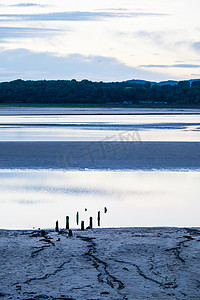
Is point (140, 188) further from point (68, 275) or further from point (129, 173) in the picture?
point (68, 275)

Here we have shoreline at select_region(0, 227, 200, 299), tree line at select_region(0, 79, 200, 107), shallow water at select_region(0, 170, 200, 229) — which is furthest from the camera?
tree line at select_region(0, 79, 200, 107)

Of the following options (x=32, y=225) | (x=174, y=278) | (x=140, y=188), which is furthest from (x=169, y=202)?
(x=174, y=278)

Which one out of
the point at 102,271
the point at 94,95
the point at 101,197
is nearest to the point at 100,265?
the point at 102,271

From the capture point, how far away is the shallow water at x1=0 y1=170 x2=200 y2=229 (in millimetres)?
9594

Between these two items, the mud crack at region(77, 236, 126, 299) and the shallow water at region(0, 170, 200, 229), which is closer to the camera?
the mud crack at region(77, 236, 126, 299)

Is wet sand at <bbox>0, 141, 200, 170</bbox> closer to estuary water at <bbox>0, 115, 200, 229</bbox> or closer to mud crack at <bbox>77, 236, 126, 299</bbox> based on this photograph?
estuary water at <bbox>0, 115, 200, 229</bbox>

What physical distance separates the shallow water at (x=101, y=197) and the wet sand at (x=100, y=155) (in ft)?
5.34

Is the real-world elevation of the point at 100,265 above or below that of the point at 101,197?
below

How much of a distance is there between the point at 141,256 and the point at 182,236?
139cm

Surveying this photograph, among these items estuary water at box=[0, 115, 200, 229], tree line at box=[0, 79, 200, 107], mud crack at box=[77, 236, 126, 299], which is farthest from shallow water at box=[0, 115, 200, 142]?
tree line at box=[0, 79, 200, 107]

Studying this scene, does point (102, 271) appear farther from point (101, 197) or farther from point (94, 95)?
point (94, 95)

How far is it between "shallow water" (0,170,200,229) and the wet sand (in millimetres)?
1628

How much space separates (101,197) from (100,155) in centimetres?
849

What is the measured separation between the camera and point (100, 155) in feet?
66.2
